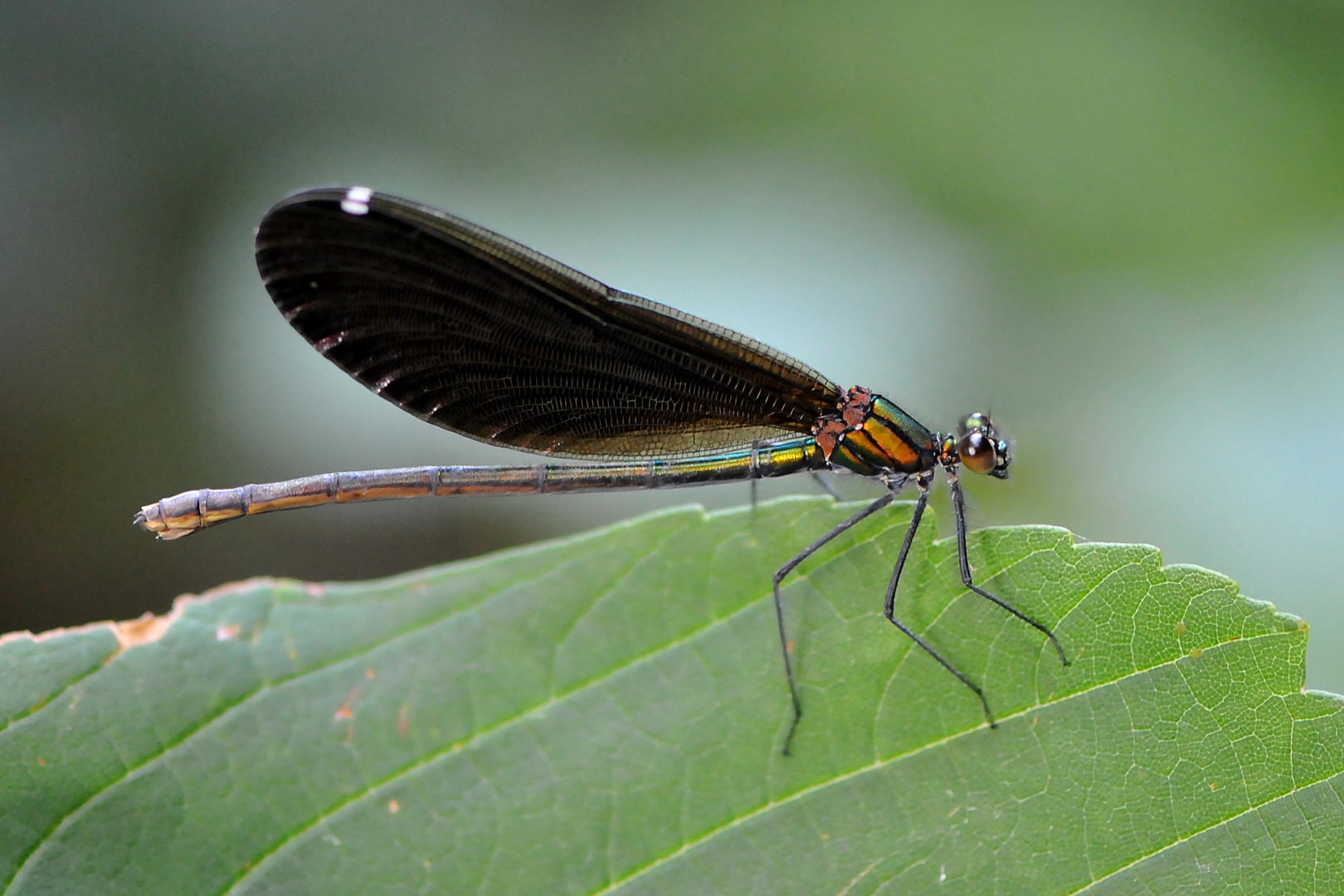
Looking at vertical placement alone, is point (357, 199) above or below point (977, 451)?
above

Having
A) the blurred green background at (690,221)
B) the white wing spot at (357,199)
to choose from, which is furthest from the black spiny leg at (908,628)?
the blurred green background at (690,221)

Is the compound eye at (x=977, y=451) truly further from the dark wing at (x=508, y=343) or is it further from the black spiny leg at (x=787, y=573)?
the black spiny leg at (x=787, y=573)

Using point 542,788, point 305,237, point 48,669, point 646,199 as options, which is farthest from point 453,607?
point 646,199

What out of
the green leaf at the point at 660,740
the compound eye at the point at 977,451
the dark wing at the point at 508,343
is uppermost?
the dark wing at the point at 508,343

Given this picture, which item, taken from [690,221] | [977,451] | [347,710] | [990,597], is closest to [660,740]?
[347,710]

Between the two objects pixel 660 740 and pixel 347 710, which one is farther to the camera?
pixel 660 740

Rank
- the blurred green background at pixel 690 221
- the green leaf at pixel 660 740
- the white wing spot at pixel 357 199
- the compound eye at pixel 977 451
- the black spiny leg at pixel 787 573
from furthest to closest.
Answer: the blurred green background at pixel 690 221, the compound eye at pixel 977 451, the white wing spot at pixel 357 199, the black spiny leg at pixel 787 573, the green leaf at pixel 660 740

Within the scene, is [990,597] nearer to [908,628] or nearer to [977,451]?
[908,628]

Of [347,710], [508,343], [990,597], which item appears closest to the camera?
[347,710]
